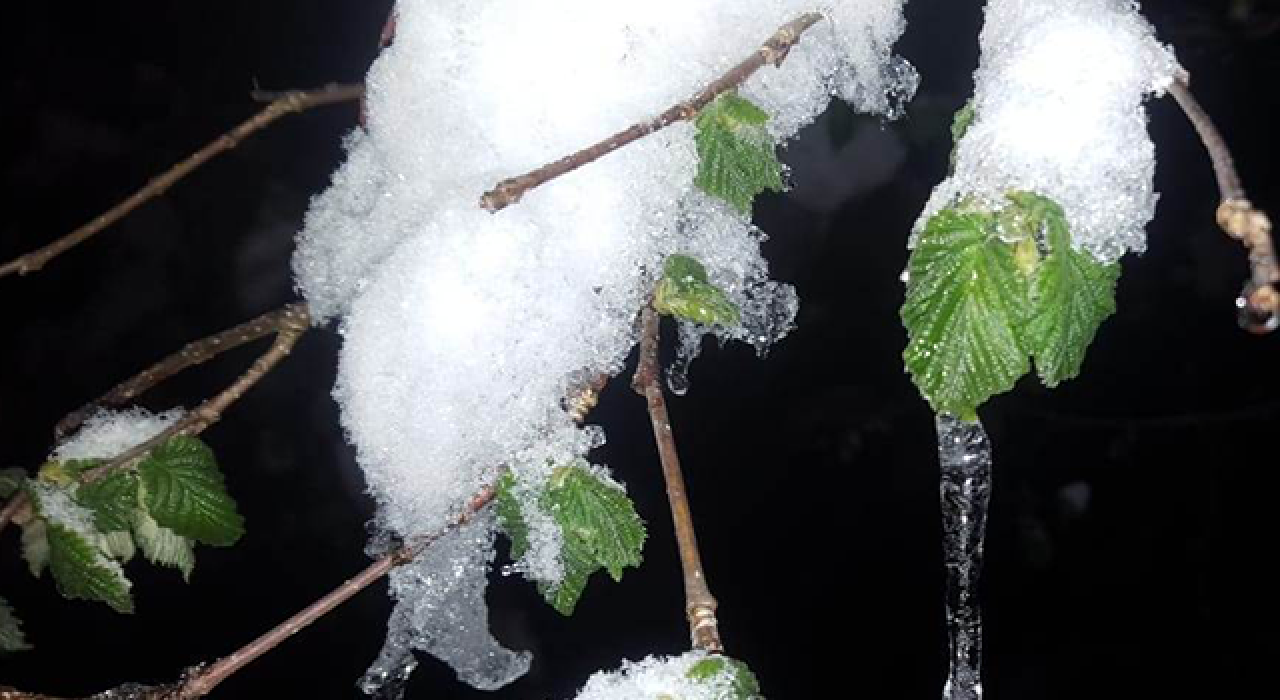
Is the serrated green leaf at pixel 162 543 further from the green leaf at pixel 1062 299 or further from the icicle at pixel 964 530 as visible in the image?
the green leaf at pixel 1062 299

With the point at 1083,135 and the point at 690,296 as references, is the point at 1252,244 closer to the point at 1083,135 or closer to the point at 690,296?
the point at 1083,135

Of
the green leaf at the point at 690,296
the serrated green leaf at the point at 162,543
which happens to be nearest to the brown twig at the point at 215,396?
the serrated green leaf at the point at 162,543

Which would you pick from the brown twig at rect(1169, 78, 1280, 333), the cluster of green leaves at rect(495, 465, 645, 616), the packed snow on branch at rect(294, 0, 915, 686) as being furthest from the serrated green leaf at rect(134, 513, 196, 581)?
the brown twig at rect(1169, 78, 1280, 333)

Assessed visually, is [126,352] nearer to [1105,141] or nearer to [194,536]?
[194,536]

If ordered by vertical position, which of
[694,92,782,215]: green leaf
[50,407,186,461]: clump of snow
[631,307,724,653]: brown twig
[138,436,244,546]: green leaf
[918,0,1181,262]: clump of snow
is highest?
[50,407,186,461]: clump of snow

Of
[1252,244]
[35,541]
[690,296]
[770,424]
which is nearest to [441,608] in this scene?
[690,296]

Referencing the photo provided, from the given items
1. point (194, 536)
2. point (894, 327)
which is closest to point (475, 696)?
point (894, 327)

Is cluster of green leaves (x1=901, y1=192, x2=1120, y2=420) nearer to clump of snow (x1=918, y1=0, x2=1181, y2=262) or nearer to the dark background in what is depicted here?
clump of snow (x1=918, y1=0, x2=1181, y2=262)
